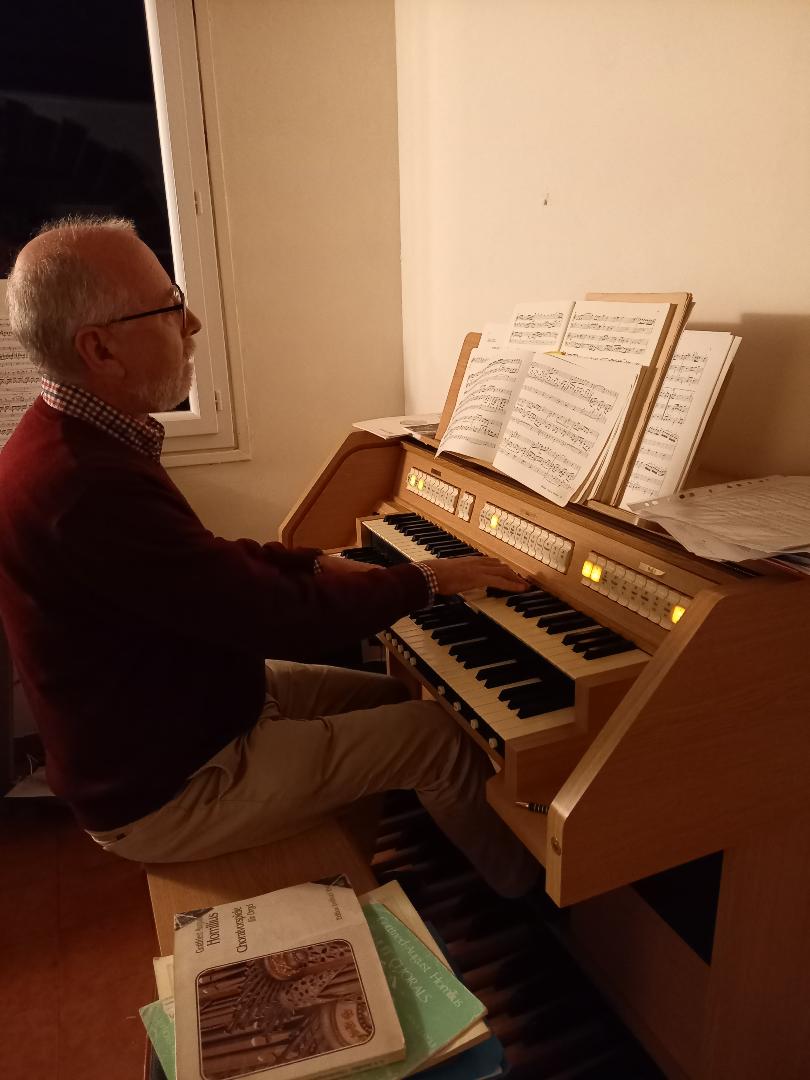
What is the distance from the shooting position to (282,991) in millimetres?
992

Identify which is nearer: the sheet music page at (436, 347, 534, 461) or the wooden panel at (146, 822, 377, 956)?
the wooden panel at (146, 822, 377, 956)

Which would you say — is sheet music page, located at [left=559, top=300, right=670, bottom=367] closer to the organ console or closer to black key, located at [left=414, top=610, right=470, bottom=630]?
the organ console

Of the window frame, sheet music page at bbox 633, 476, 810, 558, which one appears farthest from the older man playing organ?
the window frame

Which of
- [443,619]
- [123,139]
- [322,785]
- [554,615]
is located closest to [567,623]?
[554,615]

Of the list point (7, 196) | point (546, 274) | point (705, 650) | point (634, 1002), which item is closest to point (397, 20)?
point (546, 274)

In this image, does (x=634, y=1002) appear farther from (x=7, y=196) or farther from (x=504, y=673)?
(x=7, y=196)

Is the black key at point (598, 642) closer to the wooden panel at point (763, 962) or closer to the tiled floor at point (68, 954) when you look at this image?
the wooden panel at point (763, 962)

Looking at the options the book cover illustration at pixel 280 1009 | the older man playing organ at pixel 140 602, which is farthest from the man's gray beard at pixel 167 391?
the book cover illustration at pixel 280 1009

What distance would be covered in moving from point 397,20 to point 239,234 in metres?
0.93

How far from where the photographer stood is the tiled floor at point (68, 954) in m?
1.70

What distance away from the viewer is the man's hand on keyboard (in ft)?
4.90

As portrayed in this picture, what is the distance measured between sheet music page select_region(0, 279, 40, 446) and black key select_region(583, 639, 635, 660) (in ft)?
7.00

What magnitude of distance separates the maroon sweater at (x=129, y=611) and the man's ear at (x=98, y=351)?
11 centimetres

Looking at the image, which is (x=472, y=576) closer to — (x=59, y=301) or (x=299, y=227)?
(x=59, y=301)
